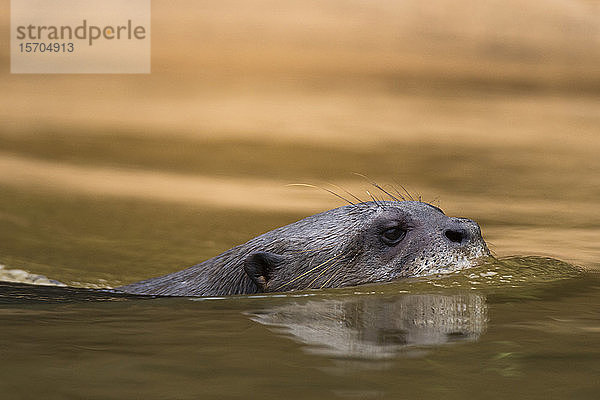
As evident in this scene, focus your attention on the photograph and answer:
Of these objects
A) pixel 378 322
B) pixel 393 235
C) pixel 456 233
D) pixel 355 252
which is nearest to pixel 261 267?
pixel 355 252

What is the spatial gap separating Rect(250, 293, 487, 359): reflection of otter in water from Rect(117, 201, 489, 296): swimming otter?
0.88m

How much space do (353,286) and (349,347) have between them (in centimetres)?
201

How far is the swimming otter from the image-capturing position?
462 cm

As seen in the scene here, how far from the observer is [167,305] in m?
3.42

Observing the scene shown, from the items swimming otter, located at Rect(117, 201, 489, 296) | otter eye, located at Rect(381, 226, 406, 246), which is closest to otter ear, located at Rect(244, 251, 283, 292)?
swimming otter, located at Rect(117, 201, 489, 296)

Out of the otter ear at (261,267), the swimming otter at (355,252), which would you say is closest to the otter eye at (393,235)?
the swimming otter at (355,252)

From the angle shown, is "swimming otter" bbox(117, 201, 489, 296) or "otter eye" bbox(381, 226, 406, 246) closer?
"swimming otter" bbox(117, 201, 489, 296)

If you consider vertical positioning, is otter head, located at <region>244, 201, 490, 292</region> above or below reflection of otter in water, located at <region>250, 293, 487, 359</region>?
above

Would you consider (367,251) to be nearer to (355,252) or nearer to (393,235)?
(355,252)

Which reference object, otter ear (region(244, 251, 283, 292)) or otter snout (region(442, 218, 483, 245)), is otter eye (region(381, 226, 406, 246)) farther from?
otter ear (region(244, 251, 283, 292))

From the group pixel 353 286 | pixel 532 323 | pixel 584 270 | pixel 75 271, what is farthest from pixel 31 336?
pixel 75 271

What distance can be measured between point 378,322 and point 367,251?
1.75m

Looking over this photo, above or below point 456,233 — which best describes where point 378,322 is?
below

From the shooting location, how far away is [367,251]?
15.5 feet
